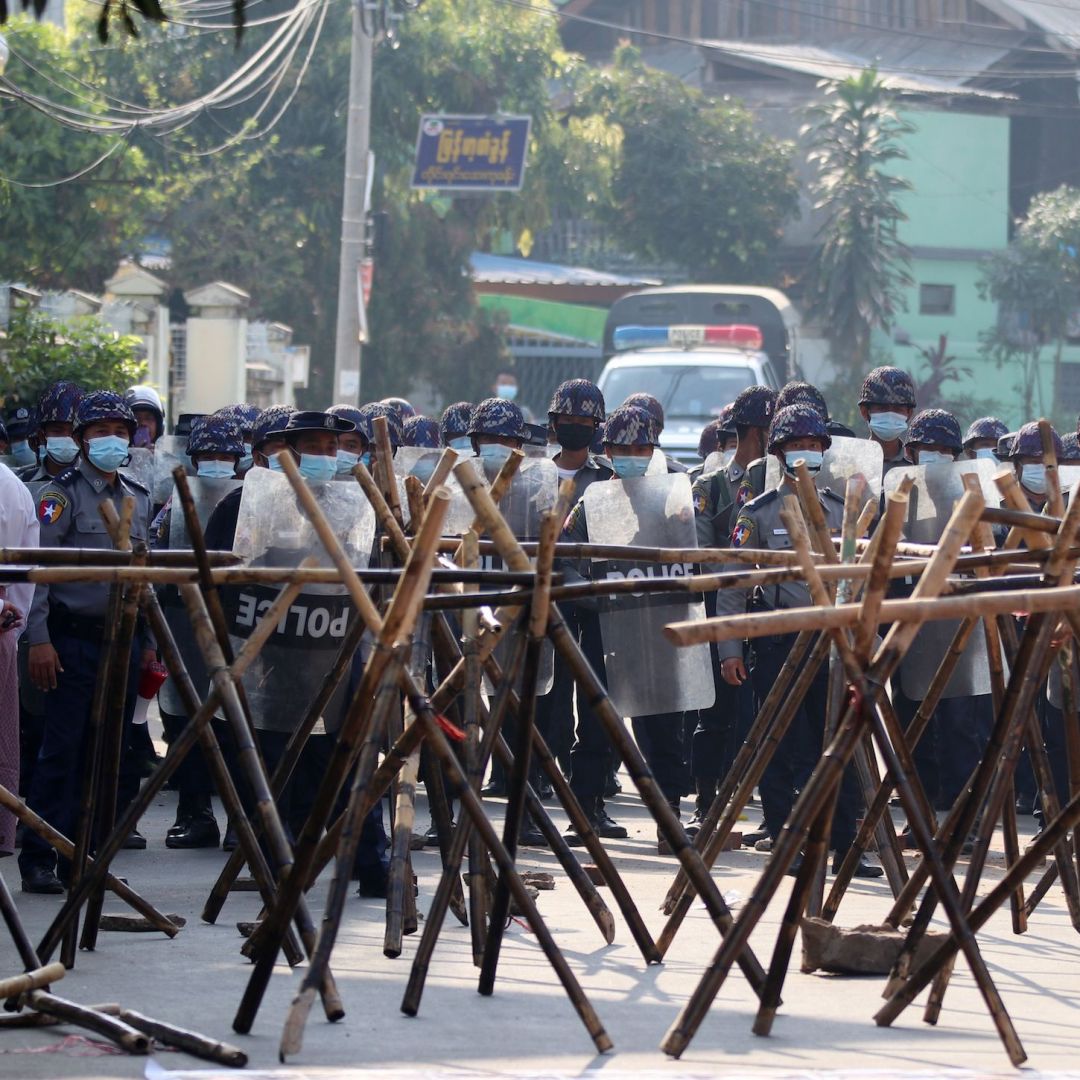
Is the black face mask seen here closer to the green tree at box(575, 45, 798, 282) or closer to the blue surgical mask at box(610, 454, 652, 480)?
the blue surgical mask at box(610, 454, 652, 480)

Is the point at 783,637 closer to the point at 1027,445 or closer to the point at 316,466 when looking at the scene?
the point at 316,466

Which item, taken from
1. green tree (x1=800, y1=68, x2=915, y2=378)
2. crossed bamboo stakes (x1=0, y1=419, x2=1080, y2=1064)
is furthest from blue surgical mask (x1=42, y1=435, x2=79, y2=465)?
green tree (x1=800, y1=68, x2=915, y2=378)

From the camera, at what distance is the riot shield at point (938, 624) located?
26.2ft

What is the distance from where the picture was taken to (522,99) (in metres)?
31.4

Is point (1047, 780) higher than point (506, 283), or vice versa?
point (506, 283)

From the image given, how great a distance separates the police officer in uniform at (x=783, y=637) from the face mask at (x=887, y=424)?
1137mm

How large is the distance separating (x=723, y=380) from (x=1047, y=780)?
14216mm

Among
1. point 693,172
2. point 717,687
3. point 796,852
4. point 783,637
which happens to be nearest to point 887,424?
point 717,687

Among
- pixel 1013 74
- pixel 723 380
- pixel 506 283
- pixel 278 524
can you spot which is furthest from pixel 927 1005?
pixel 1013 74

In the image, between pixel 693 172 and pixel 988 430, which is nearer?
pixel 988 430

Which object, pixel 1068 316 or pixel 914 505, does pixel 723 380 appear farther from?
pixel 1068 316

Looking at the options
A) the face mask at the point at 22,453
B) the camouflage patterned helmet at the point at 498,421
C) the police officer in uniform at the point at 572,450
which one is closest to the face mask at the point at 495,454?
the camouflage patterned helmet at the point at 498,421

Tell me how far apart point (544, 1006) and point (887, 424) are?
15.4 ft

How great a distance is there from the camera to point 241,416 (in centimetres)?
992
